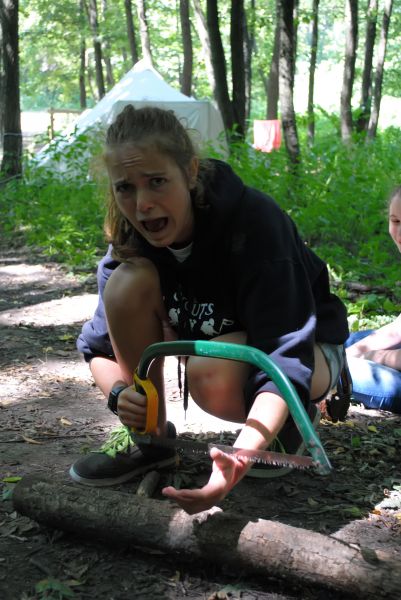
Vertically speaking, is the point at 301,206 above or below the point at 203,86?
below

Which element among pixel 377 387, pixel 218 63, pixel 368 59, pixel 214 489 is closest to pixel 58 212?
pixel 218 63

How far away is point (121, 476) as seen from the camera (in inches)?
94.0

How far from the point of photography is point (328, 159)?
705cm

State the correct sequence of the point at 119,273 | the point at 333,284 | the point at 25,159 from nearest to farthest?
the point at 119,273 → the point at 333,284 → the point at 25,159

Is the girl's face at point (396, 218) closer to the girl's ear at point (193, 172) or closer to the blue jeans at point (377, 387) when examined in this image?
the blue jeans at point (377, 387)

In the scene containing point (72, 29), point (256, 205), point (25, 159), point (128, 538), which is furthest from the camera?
point (72, 29)

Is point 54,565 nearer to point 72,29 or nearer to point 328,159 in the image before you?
point 328,159

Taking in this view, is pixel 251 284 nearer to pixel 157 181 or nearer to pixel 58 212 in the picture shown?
pixel 157 181

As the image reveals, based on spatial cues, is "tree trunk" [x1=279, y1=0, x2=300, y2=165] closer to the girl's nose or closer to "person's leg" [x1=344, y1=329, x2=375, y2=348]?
"person's leg" [x1=344, y1=329, x2=375, y2=348]

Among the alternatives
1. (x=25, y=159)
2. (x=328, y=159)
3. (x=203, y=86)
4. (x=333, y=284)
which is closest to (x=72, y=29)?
(x=203, y=86)

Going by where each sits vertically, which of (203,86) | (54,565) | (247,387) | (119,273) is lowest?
(54,565)

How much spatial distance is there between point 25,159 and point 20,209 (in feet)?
5.37

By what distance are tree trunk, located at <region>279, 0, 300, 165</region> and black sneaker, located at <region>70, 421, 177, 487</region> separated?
18.2 ft

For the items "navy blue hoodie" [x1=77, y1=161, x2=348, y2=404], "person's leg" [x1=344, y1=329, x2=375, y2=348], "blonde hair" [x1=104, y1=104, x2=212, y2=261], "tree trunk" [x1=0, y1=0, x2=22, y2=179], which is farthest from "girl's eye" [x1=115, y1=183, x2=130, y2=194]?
"tree trunk" [x1=0, y1=0, x2=22, y2=179]
